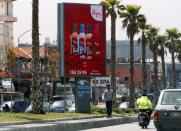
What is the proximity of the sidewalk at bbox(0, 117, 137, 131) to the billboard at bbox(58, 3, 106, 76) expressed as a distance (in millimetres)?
4394

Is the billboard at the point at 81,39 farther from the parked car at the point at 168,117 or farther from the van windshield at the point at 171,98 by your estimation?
the parked car at the point at 168,117

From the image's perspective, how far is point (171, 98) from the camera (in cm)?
1944

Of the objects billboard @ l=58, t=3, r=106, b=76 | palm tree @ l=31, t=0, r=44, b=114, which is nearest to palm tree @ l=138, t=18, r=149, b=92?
billboard @ l=58, t=3, r=106, b=76

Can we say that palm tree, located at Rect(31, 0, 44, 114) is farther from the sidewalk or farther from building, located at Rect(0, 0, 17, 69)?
building, located at Rect(0, 0, 17, 69)

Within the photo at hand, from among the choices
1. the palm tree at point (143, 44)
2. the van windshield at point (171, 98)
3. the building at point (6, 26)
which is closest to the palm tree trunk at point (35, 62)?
the van windshield at point (171, 98)

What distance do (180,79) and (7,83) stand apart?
342ft

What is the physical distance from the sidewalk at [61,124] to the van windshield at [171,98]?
443 cm

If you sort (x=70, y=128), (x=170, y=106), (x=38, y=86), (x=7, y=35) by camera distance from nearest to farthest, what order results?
(x=170, y=106)
(x=70, y=128)
(x=38, y=86)
(x=7, y=35)

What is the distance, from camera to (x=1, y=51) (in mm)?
79125

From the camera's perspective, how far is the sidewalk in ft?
64.6

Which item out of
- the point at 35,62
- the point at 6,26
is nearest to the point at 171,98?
the point at 35,62

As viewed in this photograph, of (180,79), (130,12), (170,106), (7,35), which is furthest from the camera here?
(180,79)

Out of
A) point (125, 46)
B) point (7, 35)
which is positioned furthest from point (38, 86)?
point (125, 46)

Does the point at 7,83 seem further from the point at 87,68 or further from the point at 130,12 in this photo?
the point at 87,68
